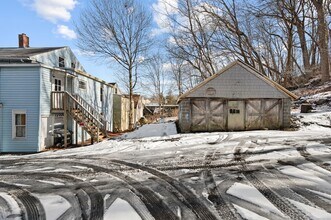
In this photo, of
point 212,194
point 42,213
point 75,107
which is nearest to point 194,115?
point 75,107

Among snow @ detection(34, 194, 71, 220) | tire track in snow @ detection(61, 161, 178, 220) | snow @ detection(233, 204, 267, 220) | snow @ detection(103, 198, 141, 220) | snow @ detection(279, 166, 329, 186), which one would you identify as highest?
snow @ detection(279, 166, 329, 186)

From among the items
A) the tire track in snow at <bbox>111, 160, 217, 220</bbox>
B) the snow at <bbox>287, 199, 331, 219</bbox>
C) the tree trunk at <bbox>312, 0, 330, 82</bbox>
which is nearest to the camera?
the snow at <bbox>287, 199, 331, 219</bbox>

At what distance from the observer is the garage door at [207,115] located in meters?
15.5

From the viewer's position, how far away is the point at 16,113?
1421cm

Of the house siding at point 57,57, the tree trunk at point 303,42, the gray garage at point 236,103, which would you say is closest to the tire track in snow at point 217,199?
the gray garage at point 236,103

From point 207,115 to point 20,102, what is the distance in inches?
455

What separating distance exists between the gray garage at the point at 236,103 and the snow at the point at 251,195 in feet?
32.1

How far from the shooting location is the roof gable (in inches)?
610

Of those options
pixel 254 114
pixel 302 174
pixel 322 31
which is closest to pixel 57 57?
pixel 254 114

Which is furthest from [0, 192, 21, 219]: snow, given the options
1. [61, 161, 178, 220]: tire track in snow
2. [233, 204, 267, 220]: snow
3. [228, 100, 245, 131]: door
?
[228, 100, 245, 131]: door

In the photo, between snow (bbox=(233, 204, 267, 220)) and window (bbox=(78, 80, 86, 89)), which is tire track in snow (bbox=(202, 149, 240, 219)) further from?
window (bbox=(78, 80, 86, 89))

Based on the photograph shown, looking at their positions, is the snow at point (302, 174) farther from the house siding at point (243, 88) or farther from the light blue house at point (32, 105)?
the light blue house at point (32, 105)

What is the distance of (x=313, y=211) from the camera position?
4.46 m

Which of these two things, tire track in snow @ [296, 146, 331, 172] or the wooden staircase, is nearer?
tire track in snow @ [296, 146, 331, 172]
